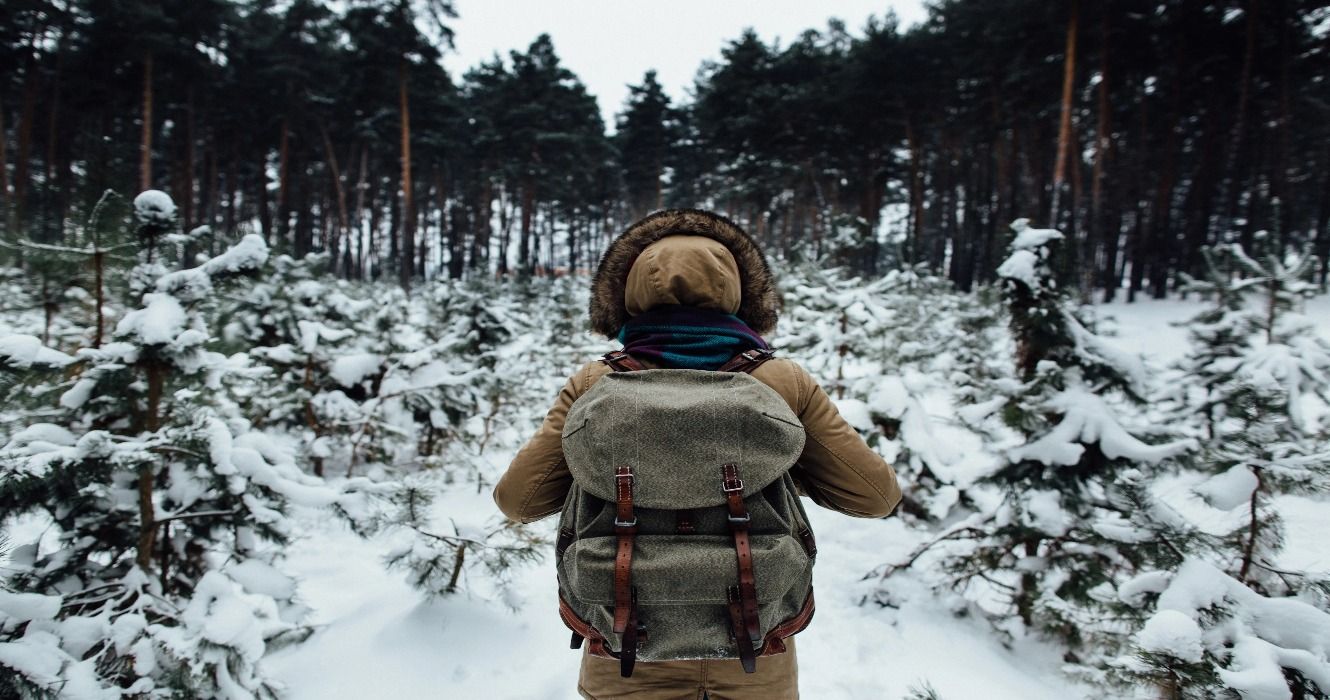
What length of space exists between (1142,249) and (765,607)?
27.6 meters

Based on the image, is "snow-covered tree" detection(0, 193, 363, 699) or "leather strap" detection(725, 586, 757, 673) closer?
"leather strap" detection(725, 586, 757, 673)

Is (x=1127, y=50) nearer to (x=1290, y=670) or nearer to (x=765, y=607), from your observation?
(x=1290, y=670)

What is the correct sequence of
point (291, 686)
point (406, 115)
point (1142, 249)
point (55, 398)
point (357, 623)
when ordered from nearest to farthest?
point (55, 398) → point (291, 686) → point (357, 623) → point (406, 115) → point (1142, 249)

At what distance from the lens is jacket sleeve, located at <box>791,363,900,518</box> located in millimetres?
1458

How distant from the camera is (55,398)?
2.37m

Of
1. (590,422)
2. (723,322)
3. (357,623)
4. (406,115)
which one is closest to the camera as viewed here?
(590,422)

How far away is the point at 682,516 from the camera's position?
125cm

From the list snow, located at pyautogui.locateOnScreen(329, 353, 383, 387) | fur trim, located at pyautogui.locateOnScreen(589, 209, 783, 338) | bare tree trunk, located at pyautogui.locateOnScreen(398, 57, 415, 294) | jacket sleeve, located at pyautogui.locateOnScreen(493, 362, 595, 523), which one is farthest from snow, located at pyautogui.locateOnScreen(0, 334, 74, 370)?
bare tree trunk, located at pyautogui.locateOnScreen(398, 57, 415, 294)

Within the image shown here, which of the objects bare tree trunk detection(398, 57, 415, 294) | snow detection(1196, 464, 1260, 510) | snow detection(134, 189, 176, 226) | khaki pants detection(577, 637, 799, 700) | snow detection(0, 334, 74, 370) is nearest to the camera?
khaki pants detection(577, 637, 799, 700)

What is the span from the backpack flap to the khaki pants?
0.63 m

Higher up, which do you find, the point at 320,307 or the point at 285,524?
the point at 320,307

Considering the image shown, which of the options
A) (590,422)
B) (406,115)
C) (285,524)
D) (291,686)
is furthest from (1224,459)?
(406,115)

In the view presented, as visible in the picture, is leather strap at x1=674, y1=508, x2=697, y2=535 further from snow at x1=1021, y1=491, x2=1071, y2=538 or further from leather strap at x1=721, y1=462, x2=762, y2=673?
snow at x1=1021, y1=491, x2=1071, y2=538

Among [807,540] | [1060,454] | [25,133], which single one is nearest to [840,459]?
[807,540]
